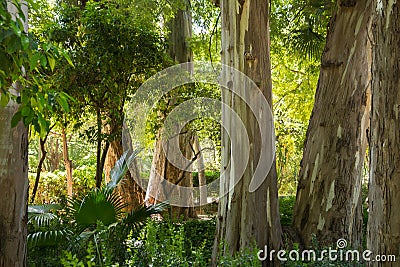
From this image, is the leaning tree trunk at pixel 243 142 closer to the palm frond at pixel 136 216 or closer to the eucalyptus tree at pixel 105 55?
the palm frond at pixel 136 216

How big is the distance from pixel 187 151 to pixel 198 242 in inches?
149

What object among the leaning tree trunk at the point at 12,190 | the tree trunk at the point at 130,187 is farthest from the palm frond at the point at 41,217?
the tree trunk at the point at 130,187

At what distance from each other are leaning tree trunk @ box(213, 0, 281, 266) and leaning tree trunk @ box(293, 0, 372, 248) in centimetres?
55

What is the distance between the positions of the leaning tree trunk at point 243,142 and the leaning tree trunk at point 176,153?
4865 millimetres

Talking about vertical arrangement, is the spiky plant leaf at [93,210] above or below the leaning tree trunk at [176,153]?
below

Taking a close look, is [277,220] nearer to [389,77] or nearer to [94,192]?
[94,192]

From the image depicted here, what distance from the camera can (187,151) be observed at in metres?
9.85

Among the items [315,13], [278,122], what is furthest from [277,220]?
[278,122]

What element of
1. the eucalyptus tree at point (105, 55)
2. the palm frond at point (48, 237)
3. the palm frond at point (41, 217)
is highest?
the eucalyptus tree at point (105, 55)

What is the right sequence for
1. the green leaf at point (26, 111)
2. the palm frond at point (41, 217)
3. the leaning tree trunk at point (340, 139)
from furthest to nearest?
the palm frond at point (41, 217), the leaning tree trunk at point (340, 139), the green leaf at point (26, 111)

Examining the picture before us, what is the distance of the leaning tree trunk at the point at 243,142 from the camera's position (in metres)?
4.50

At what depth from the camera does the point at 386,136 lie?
2.66 m

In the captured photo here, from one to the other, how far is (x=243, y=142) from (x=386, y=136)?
2.01m

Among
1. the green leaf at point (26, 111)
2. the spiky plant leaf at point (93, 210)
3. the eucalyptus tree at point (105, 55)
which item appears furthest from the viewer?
the eucalyptus tree at point (105, 55)
